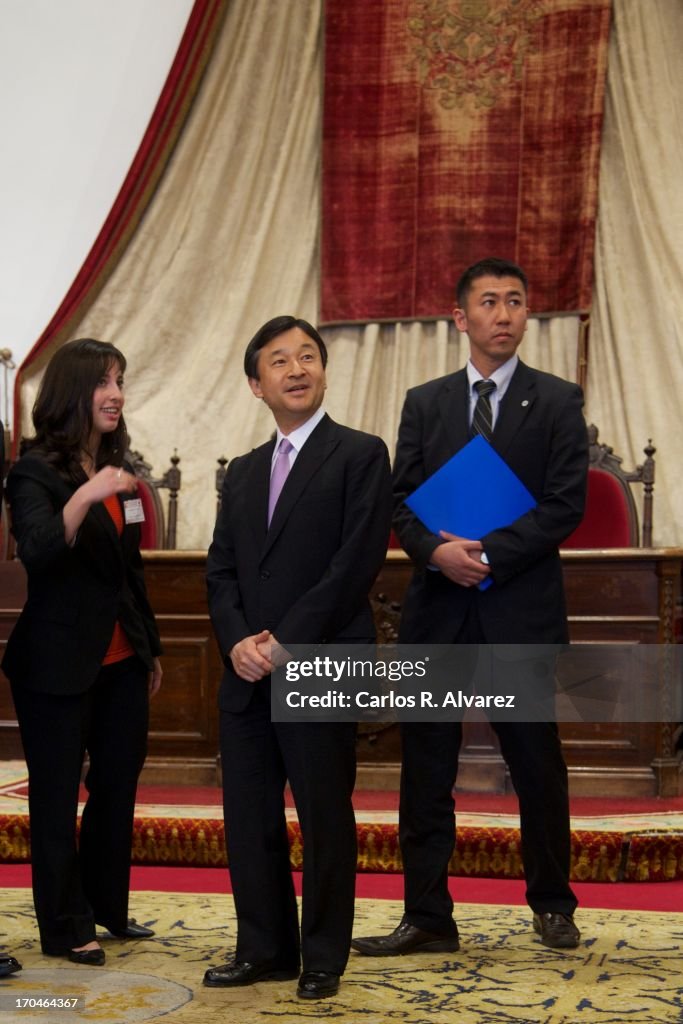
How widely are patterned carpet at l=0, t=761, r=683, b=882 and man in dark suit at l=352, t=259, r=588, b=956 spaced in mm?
727

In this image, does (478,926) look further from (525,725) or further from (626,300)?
(626,300)

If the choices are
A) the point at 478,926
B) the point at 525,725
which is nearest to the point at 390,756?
the point at 478,926

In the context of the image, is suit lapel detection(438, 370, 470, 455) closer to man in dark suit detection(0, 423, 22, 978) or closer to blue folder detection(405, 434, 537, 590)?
blue folder detection(405, 434, 537, 590)

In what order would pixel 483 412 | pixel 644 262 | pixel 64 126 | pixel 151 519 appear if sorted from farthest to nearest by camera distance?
pixel 64 126, pixel 644 262, pixel 151 519, pixel 483 412

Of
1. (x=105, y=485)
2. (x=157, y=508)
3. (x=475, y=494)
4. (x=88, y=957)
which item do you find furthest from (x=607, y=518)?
(x=88, y=957)

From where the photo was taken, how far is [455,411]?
306 cm

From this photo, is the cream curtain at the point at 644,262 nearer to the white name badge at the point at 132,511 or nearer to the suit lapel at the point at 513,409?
the suit lapel at the point at 513,409

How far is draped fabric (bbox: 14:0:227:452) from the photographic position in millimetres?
6691

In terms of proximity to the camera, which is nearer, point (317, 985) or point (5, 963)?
point (317, 985)

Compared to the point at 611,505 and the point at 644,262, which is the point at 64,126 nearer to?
the point at 644,262

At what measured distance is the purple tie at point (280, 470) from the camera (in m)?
2.75

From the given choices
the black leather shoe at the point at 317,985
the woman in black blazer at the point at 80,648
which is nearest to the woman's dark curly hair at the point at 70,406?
the woman in black blazer at the point at 80,648

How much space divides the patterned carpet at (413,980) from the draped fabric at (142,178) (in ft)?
13.5

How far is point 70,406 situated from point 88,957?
1211mm
